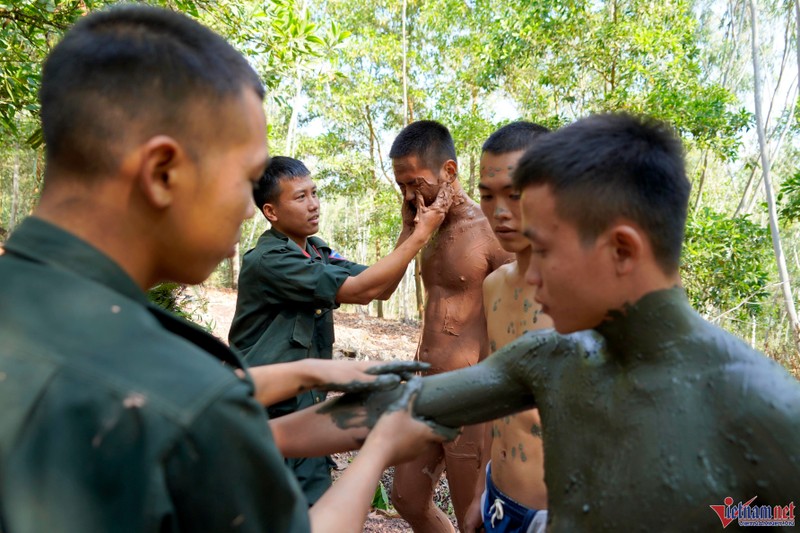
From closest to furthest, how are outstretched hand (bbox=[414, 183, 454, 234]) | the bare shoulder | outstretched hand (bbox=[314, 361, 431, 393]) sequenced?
1. outstretched hand (bbox=[314, 361, 431, 393])
2. the bare shoulder
3. outstretched hand (bbox=[414, 183, 454, 234])

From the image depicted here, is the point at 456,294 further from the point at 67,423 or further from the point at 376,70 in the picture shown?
the point at 376,70

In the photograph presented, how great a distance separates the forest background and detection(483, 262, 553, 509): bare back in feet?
2.67

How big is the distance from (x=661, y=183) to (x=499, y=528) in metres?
1.48

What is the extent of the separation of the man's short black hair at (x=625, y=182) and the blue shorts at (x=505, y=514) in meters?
1.16

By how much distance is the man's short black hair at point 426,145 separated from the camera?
368cm

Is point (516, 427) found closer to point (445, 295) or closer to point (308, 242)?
point (445, 295)

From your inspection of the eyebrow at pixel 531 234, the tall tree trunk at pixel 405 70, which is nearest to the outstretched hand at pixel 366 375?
the eyebrow at pixel 531 234

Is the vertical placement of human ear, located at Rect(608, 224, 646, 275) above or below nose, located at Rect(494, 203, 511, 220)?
below

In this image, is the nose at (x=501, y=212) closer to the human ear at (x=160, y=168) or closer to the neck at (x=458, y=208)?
the neck at (x=458, y=208)

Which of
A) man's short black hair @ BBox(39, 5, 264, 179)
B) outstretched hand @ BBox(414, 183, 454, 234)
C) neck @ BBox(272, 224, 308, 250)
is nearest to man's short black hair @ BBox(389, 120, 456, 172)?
outstretched hand @ BBox(414, 183, 454, 234)

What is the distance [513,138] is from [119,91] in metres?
2.13

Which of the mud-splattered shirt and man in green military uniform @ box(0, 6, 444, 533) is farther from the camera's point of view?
the mud-splattered shirt

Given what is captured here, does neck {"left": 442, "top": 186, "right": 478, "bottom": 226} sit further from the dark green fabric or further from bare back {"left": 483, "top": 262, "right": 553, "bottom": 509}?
bare back {"left": 483, "top": 262, "right": 553, "bottom": 509}

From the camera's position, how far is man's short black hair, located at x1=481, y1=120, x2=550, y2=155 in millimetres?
2832
